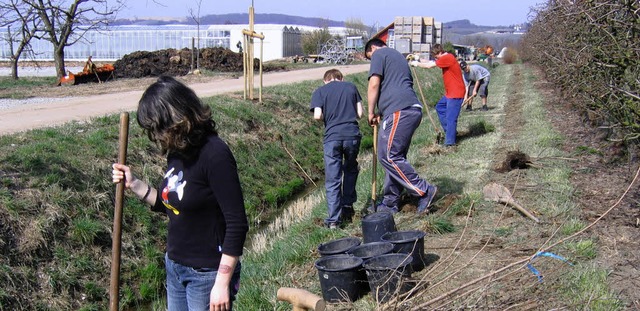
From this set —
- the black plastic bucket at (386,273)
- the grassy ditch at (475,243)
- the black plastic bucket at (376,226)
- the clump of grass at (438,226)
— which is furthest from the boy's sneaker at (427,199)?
the black plastic bucket at (386,273)

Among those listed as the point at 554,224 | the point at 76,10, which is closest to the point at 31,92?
the point at 76,10

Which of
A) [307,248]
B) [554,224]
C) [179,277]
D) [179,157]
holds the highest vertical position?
[179,157]

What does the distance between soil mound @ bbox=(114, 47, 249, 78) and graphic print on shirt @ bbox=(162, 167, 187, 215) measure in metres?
29.2

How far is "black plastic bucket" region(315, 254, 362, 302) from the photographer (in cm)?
523

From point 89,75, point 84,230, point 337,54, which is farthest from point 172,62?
point 84,230

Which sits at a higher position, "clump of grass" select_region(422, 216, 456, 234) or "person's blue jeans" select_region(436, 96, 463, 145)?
"person's blue jeans" select_region(436, 96, 463, 145)

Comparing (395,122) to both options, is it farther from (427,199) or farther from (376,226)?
(376,226)

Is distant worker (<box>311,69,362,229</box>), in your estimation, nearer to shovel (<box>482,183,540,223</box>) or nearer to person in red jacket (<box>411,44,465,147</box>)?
shovel (<box>482,183,540,223</box>)

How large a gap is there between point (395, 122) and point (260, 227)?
12.8 feet

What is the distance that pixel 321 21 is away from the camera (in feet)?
263

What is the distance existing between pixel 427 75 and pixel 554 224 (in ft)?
84.1

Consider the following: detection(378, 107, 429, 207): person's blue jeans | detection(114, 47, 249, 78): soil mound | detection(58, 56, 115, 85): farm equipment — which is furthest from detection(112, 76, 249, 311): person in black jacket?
detection(114, 47, 249, 78): soil mound

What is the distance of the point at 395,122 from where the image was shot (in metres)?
7.49

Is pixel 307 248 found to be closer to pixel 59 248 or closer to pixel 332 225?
pixel 332 225
